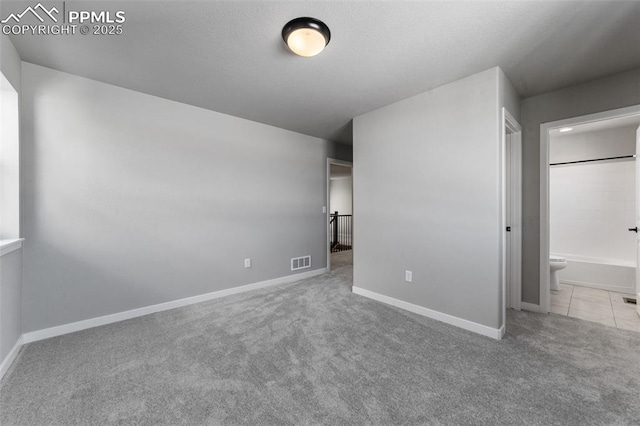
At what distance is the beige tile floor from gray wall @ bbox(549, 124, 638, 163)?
2.10 m

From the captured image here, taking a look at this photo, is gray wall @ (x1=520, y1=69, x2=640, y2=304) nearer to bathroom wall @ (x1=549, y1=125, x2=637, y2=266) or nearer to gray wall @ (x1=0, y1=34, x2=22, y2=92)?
bathroom wall @ (x1=549, y1=125, x2=637, y2=266)

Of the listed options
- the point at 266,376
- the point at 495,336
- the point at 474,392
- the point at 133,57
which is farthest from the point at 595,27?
the point at 133,57

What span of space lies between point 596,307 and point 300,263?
12.6ft

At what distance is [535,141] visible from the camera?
296 centimetres

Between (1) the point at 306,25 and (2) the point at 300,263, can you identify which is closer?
(1) the point at 306,25

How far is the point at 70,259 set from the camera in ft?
8.00

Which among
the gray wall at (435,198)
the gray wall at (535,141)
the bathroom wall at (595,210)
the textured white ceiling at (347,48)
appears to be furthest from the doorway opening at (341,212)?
the textured white ceiling at (347,48)

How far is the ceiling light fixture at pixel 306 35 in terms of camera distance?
5.63ft

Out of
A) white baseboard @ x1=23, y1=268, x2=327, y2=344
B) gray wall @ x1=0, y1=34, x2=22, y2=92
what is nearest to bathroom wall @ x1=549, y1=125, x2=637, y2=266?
white baseboard @ x1=23, y1=268, x2=327, y2=344

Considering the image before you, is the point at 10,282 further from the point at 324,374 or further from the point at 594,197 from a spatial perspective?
the point at 594,197

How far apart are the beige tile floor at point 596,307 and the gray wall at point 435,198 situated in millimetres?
1372

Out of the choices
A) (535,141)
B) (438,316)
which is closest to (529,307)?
(438,316)

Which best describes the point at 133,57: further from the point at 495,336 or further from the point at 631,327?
the point at 631,327

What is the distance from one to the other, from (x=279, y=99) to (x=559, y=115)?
10.3 feet
